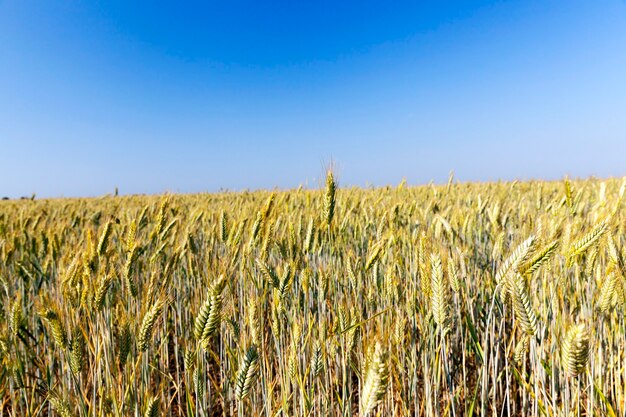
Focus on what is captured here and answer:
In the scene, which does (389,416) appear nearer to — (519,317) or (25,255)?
(519,317)

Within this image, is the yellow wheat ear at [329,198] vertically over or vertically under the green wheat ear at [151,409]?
over

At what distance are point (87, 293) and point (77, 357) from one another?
9.6 inches

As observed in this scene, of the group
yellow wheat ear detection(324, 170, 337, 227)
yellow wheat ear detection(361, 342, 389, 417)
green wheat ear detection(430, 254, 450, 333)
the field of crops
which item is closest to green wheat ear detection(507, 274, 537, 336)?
the field of crops

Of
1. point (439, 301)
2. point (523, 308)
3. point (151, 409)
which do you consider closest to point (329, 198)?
point (439, 301)

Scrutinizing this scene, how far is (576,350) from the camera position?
70cm

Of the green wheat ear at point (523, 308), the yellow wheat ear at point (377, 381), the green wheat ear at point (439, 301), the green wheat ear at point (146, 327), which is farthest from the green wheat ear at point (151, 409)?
the green wheat ear at point (523, 308)

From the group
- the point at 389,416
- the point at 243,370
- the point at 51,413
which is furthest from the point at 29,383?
the point at 389,416

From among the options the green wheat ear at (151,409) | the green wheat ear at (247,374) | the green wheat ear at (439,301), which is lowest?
the green wheat ear at (151,409)

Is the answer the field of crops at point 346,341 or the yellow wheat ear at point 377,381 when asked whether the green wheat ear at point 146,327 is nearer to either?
the field of crops at point 346,341

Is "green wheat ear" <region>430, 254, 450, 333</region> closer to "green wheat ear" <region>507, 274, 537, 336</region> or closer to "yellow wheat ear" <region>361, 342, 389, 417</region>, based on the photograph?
"green wheat ear" <region>507, 274, 537, 336</region>

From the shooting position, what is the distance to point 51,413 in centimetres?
142

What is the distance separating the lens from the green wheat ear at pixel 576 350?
0.69 m

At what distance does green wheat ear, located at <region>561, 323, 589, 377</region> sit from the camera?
2.27 ft

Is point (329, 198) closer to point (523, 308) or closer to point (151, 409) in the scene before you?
point (523, 308)
